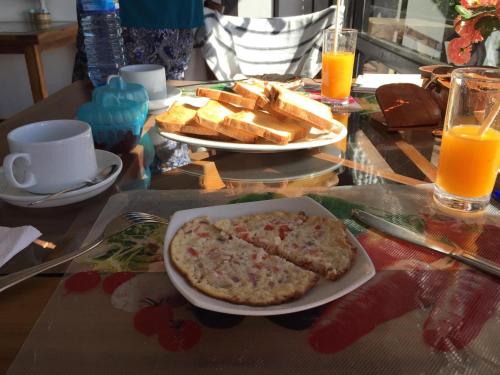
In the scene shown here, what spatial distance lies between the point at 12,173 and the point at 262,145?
1.42 ft

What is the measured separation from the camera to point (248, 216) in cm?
58

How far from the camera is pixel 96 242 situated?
1.78 feet

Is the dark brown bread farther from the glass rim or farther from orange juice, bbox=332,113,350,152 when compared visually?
the glass rim

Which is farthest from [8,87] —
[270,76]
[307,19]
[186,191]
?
[186,191]

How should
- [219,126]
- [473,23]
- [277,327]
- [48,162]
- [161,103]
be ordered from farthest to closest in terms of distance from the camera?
1. [161,103]
2. [219,126]
3. [473,23]
4. [48,162]
5. [277,327]

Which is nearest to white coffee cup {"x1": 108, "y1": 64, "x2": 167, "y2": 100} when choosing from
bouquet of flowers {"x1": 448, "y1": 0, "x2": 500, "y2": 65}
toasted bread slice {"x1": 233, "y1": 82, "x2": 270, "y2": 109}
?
toasted bread slice {"x1": 233, "y1": 82, "x2": 270, "y2": 109}

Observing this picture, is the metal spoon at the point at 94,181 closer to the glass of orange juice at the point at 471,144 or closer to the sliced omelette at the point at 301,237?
the sliced omelette at the point at 301,237

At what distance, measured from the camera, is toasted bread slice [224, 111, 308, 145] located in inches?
33.2

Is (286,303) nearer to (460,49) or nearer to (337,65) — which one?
(460,49)

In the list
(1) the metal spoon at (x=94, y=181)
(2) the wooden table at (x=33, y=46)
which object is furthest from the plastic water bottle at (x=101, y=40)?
(2) the wooden table at (x=33, y=46)

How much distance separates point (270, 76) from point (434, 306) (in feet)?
3.85

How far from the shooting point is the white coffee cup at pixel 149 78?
3.73ft

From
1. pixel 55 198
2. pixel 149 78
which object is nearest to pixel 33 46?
pixel 149 78

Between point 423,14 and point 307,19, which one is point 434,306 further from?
point 307,19
